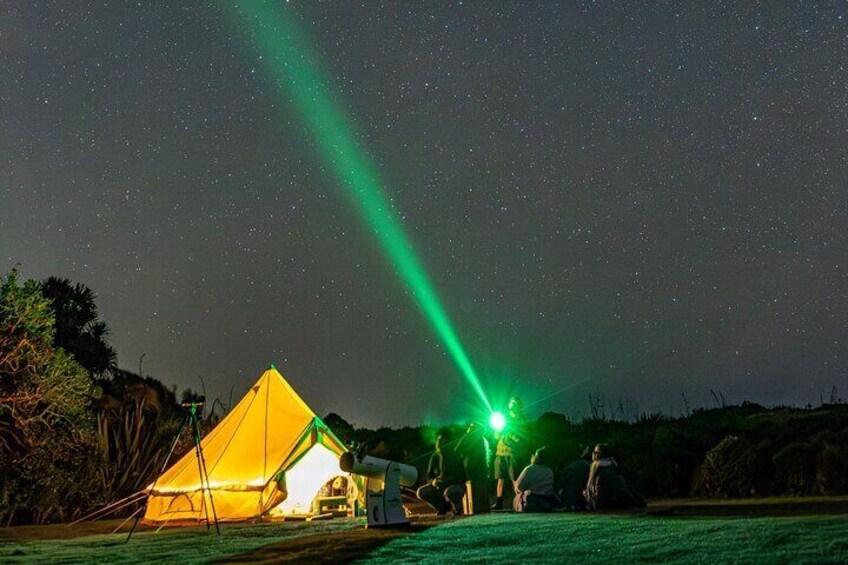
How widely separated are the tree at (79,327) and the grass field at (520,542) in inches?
663

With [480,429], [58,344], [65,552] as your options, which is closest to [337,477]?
[480,429]

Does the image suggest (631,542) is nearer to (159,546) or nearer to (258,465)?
(159,546)

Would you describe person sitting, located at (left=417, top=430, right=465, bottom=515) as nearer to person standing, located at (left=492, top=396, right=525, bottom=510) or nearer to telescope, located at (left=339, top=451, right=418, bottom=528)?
person standing, located at (left=492, top=396, right=525, bottom=510)

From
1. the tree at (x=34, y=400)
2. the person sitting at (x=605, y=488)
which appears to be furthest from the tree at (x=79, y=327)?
the person sitting at (x=605, y=488)

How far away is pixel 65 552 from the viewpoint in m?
11.6

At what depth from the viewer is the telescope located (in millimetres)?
12648

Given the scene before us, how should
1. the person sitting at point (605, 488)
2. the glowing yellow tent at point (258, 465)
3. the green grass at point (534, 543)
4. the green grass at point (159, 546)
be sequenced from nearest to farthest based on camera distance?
1. the green grass at point (534, 543)
2. the green grass at point (159, 546)
3. the person sitting at point (605, 488)
4. the glowing yellow tent at point (258, 465)

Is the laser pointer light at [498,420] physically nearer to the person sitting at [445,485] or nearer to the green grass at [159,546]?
the person sitting at [445,485]

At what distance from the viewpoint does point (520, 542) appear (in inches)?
377

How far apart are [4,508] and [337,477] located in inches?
289

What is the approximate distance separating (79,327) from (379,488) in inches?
872

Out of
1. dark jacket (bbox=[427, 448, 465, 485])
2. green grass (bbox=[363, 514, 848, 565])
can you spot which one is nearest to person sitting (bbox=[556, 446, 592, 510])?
dark jacket (bbox=[427, 448, 465, 485])

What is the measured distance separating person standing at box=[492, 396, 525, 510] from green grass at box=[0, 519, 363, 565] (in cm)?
373

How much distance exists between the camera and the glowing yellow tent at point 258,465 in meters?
18.3
